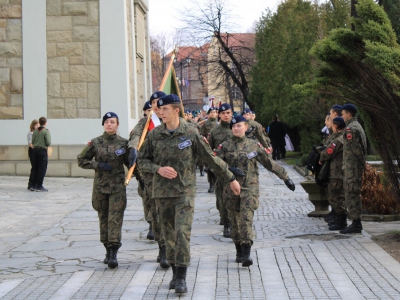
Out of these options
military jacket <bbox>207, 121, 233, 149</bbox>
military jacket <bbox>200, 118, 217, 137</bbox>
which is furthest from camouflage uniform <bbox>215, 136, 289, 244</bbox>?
military jacket <bbox>200, 118, 217, 137</bbox>

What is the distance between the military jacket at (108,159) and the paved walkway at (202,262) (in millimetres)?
902

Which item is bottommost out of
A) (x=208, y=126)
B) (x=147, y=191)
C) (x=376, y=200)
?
(x=376, y=200)

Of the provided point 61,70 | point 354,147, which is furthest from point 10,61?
point 354,147

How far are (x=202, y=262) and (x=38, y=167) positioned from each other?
31.6 feet

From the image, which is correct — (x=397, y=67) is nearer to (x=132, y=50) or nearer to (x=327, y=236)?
(x=327, y=236)

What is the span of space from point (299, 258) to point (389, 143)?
238 centimetres

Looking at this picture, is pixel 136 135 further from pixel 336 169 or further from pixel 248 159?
pixel 336 169

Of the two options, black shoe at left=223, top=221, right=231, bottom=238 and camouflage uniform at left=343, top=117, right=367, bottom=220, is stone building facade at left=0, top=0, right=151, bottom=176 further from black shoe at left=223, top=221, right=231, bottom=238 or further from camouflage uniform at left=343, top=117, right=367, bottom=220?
camouflage uniform at left=343, top=117, right=367, bottom=220

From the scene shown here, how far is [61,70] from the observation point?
67.9ft

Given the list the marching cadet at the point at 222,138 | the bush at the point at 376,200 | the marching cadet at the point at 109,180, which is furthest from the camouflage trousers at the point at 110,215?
the bush at the point at 376,200

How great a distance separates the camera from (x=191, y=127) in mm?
7184

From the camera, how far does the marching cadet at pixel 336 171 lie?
10812mm

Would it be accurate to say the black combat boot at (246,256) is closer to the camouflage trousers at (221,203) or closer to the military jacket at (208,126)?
the camouflage trousers at (221,203)

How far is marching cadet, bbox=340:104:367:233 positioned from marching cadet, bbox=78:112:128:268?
11.0 feet
